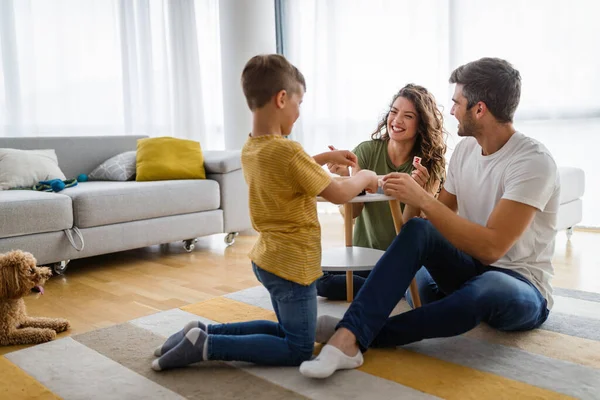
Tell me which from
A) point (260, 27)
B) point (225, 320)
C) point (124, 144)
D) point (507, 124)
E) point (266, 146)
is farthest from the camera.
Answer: point (260, 27)

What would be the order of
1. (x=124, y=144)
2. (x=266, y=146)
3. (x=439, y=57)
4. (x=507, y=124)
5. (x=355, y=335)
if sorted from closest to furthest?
1. (x=266, y=146)
2. (x=355, y=335)
3. (x=507, y=124)
4. (x=124, y=144)
5. (x=439, y=57)

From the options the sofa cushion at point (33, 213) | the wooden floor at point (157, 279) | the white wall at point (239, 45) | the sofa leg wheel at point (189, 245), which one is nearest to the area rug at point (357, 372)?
the wooden floor at point (157, 279)

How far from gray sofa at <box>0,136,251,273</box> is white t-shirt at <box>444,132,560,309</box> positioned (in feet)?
6.37

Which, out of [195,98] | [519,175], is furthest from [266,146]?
[195,98]

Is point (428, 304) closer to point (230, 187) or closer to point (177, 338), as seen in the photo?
point (177, 338)

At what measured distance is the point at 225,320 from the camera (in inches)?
86.5

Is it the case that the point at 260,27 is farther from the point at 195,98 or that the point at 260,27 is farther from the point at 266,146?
the point at 266,146

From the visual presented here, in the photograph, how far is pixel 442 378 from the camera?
5.28 feet

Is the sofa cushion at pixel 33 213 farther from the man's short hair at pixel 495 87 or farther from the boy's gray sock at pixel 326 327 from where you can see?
the man's short hair at pixel 495 87

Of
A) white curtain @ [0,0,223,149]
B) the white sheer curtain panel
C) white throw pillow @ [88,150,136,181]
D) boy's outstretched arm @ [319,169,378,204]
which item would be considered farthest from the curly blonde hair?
white curtain @ [0,0,223,149]

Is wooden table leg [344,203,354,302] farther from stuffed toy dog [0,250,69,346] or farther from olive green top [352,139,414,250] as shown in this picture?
stuffed toy dog [0,250,69,346]

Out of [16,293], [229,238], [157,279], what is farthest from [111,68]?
[16,293]

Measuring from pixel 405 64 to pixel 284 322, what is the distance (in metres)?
3.65

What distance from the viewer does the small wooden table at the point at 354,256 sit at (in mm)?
2027
